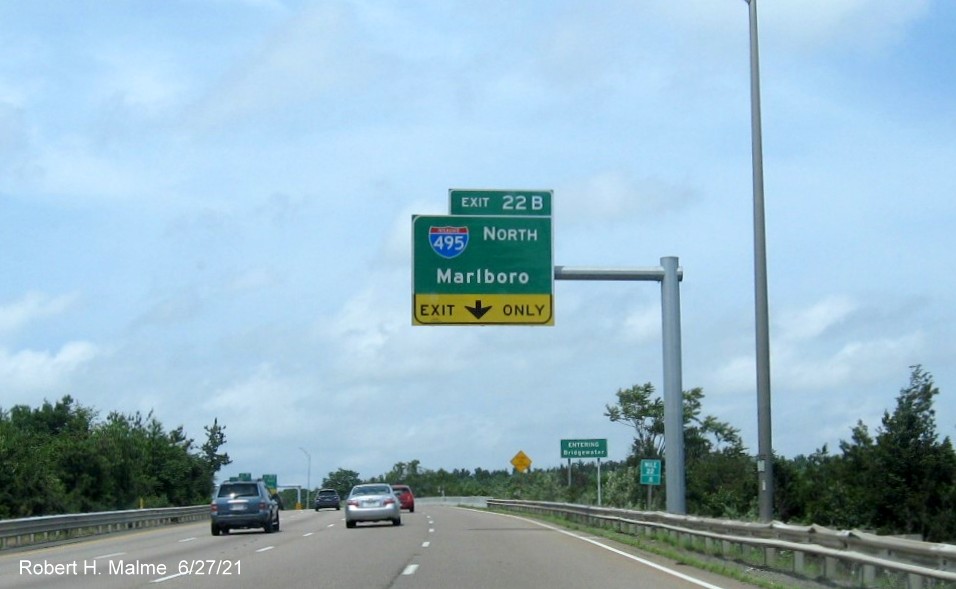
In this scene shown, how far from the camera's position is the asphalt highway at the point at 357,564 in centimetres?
1834

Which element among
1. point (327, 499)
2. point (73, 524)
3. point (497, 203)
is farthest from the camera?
point (327, 499)

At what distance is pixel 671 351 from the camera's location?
2780cm

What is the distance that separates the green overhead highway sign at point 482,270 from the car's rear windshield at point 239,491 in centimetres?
1205

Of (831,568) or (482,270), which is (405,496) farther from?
(831,568)

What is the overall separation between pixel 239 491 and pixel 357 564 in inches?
610

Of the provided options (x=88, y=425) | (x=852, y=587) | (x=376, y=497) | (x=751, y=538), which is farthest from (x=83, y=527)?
(x=88, y=425)

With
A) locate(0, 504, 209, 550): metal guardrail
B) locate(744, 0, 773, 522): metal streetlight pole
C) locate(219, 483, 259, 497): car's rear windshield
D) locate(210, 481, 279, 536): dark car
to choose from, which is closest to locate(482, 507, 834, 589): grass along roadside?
locate(744, 0, 773, 522): metal streetlight pole

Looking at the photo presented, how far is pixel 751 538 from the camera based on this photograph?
20469mm

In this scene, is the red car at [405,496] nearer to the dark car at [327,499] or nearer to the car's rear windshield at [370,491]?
the dark car at [327,499]

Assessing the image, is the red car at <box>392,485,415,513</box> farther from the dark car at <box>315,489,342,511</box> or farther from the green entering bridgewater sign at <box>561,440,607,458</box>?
the dark car at <box>315,489,342,511</box>

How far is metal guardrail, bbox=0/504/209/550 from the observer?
31.5m

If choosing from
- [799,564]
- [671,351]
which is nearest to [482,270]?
[671,351]

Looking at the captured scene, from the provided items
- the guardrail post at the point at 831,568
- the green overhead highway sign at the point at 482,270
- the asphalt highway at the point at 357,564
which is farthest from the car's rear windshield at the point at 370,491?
the guardrail post at the point at 831,568

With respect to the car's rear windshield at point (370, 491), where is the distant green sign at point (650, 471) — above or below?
above
